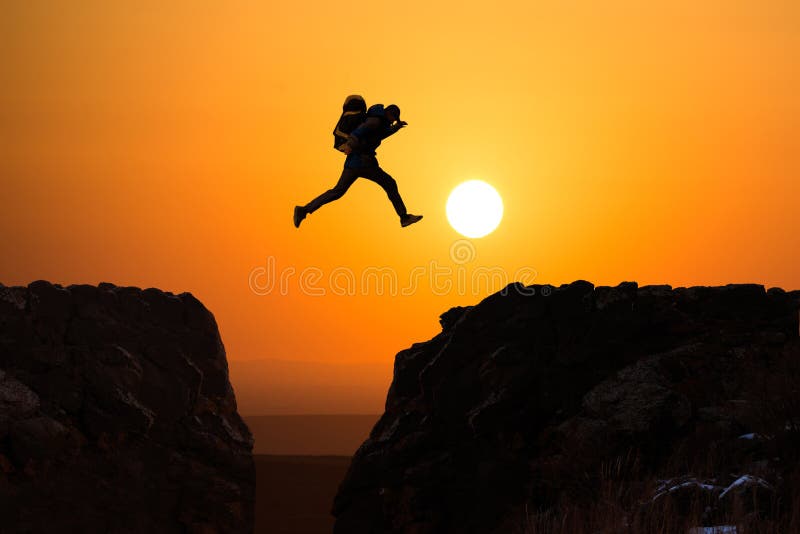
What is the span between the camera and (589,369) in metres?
21.8

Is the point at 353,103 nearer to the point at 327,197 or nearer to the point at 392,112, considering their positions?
the point at 392,112

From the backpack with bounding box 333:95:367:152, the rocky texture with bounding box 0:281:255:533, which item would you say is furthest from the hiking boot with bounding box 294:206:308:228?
the rocky texture with bounding box 0:281:255:533

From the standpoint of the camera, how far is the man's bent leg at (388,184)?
20625 mm

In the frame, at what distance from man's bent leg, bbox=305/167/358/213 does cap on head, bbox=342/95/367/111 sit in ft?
3.61

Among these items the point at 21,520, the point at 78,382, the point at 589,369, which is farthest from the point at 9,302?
the point at 589,369

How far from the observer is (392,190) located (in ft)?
68.4

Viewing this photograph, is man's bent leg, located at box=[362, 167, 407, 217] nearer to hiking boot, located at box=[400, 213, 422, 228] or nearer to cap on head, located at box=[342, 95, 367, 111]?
hiking boot, located at box=[400, 213, 422, 228]

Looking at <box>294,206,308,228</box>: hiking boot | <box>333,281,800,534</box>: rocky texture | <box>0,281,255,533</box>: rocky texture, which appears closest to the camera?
<box>294,206,308,228</box>: hiking boot

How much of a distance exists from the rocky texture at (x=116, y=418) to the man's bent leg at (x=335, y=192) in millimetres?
5382

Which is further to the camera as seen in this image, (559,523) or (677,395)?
(677,395)

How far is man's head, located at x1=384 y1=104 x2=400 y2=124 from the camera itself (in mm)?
20234

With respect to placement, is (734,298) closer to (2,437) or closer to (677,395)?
(677,395)

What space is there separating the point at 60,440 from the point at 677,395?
38.0 feet

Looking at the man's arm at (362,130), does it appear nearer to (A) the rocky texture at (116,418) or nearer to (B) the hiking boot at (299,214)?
(B) the hiking boot at (299,214)
